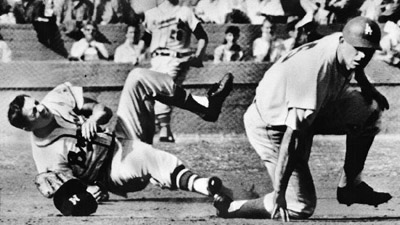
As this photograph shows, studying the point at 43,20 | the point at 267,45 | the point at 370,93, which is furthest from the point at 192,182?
the point at 43,20

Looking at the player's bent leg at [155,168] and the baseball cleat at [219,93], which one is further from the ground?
the baseball cleat at [219,93]

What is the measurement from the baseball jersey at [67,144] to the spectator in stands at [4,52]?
43 cm

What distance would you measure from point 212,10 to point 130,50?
72 centimetres

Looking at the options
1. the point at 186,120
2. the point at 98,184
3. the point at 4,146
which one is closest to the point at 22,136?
the point at 4,146

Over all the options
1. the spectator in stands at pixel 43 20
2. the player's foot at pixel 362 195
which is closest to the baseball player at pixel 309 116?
the player's foot at pixel 362 195

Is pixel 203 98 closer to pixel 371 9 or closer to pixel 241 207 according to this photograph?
pixel 241 207

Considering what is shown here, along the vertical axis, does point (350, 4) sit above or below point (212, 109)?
above

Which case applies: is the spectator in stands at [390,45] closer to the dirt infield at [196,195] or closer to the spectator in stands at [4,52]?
the dirt infield at [196,195]

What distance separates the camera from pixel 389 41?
8.40 m

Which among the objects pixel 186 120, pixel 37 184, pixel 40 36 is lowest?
pixel 37 184

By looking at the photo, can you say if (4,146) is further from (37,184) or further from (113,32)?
(113,32)

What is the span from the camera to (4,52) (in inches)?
326

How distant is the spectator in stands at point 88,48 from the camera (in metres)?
8.31

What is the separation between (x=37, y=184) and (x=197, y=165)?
1.26 metres
